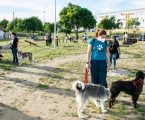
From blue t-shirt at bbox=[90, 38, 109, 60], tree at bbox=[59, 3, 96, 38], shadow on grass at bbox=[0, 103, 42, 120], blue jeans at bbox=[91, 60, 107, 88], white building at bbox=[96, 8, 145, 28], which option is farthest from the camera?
white building at bbox=[96, 8, 145, 28]

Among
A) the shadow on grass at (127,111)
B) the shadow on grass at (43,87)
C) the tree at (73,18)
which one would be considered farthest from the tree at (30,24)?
the shadow on grass at (127,111)

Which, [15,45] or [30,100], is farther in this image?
[15,45]

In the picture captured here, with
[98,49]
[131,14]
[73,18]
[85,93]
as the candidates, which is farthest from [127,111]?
[131,14]

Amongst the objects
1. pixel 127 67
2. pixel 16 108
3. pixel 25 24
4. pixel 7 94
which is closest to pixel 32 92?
pixel 7 94

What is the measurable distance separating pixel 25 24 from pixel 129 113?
86530 mm

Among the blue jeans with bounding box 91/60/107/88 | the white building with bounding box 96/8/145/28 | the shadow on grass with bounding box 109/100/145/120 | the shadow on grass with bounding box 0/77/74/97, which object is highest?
the white building with bounding box 96/8/145/28

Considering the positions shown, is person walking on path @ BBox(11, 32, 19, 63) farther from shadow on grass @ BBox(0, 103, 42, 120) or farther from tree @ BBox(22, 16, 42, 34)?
tree @ BBox(22, 16, 42, 34)

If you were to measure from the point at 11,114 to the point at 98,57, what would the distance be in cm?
265

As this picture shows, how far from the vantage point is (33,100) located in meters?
11.5

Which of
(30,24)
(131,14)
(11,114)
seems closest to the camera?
(11,114)

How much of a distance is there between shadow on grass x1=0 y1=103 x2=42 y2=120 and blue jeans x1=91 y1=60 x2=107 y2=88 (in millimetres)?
1982

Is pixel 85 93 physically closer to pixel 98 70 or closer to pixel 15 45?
pixel 98 70

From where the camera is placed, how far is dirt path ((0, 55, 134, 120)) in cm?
970

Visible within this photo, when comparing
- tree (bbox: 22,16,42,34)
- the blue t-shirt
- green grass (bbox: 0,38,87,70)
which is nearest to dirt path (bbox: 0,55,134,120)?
the blue t-shirt
